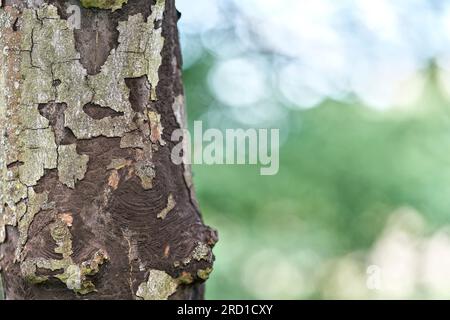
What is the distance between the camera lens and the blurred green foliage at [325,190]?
2.44 m

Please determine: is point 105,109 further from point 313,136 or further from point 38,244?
point 313,136

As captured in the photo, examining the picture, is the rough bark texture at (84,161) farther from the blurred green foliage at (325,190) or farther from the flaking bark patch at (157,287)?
the blurred green foliage at (325,190)

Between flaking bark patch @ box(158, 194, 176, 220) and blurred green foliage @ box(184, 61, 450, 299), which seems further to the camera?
blurred green foliage @ box(184, 61, 450, 299)

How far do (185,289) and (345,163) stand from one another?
68.0 inches

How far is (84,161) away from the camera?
811 millimetres

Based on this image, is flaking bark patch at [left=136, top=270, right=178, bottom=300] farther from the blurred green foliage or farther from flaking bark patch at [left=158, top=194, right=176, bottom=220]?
the blurred green foliage

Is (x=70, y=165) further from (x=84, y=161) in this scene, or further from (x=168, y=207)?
(x=168, y=207)

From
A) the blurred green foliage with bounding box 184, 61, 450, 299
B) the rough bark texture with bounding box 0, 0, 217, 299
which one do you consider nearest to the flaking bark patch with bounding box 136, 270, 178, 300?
the rough bark texture with bounding box 0, 0, 217, 299

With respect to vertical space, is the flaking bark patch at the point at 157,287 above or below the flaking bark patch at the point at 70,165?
below

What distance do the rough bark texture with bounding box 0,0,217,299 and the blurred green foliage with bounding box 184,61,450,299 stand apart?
1587 millimetres

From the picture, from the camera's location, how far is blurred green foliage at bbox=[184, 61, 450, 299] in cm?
244

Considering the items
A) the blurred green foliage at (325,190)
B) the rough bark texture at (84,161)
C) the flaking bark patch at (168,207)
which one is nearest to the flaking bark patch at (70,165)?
the rough bark texture at (84,161)

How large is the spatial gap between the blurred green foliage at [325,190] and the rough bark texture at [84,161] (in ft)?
5.21
